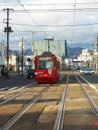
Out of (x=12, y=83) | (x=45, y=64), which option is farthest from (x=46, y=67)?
(x=12, y=83)


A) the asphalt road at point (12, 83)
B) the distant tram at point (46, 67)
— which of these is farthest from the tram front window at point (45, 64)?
the asphalt road at point (12, 83)

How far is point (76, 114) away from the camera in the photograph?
18.0 m

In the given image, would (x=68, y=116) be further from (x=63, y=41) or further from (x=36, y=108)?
(x=63, y=41)

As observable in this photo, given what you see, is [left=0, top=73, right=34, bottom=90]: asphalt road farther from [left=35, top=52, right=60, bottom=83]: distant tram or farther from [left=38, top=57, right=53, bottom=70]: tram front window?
[left=38, top=57, right=53, bottom=70]: tram front window

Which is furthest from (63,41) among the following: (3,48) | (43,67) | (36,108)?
(36,108)

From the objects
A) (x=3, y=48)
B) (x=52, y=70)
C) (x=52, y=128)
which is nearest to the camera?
(x=52, y=128)

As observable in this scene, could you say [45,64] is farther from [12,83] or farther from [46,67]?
[12,83]

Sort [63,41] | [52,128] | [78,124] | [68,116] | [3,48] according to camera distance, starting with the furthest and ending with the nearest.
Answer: [63,41]
[3,48]
[68,116]
[78,124]
[52,128]

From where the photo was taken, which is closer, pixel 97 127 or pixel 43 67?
Answer: pixel 97 127

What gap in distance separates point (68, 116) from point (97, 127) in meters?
3.30

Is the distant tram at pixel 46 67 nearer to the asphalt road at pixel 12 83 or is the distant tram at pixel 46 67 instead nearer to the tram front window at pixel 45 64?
the tram front window at pixel 45 64

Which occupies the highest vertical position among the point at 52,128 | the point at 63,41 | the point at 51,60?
the point at 63,41

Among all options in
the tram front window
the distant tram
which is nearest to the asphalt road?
the distant tram

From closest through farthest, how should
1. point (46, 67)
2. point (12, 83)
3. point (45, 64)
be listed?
1. point (46, 67)
2. point (45, 64)
3. point (12, 83)
